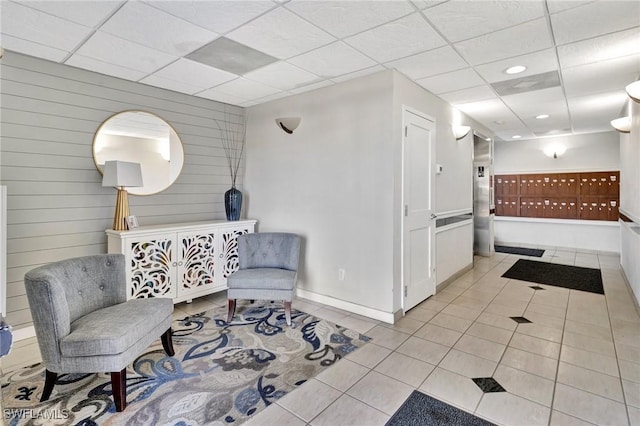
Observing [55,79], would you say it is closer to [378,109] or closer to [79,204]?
[79,204]

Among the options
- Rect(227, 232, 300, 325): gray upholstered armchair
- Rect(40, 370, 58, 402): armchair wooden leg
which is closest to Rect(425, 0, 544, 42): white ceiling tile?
Rect(227, 232, 300, 325): gray upholstered armchair

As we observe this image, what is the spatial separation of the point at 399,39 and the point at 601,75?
2.34m

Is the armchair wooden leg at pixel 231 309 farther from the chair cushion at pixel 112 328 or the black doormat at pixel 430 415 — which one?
the black doormat at pixel 430 415

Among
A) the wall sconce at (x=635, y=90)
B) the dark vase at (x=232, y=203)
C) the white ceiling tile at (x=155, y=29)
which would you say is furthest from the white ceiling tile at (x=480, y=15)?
the dark vase at (x=232, y=203)

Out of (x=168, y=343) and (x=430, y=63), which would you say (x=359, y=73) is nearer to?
(x=430, y=63)

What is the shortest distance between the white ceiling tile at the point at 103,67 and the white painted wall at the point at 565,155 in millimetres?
7618

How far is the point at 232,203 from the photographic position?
421 cm

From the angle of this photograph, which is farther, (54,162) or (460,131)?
(460,131)

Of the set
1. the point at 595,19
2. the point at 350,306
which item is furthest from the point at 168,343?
the point at 595,19

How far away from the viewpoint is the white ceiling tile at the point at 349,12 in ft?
6.86

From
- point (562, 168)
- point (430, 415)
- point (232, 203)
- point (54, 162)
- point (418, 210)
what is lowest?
point (430, 415)

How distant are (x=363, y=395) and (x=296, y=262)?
1.70 meters

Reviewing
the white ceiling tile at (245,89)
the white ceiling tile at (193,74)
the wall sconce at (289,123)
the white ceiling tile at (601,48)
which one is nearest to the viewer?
the white ceiling tile at (601,48)

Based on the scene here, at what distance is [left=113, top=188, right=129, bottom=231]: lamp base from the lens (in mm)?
3273
